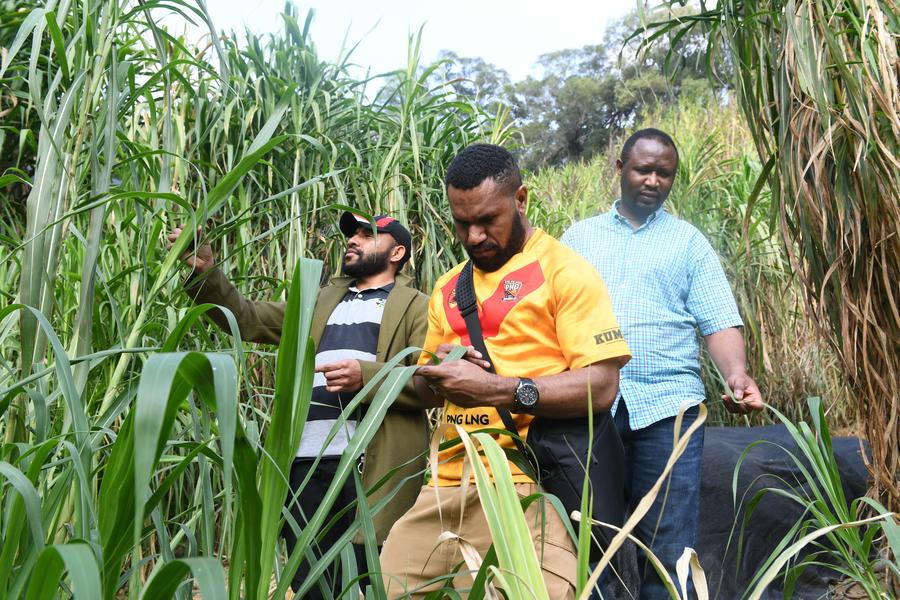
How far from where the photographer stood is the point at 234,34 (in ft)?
14.2

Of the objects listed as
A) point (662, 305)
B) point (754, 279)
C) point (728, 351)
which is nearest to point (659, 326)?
point (662, 305)

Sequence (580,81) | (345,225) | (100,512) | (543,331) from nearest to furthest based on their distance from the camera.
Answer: (100,512) < (543,331) < (345,225) < (580,81)

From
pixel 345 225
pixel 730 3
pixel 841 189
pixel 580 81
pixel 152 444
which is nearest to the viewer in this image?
pixel 152 444

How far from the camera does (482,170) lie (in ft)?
6.75

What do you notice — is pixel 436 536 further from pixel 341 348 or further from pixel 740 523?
pixel 740 523

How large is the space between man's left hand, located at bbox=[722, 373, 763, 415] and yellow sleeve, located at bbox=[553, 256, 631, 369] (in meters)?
0.61

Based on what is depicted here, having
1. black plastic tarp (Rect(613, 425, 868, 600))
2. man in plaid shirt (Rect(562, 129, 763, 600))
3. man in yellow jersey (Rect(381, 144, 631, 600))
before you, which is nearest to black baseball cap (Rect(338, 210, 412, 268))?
man in plaid shirt (Rect(562, 129, 763, 600))

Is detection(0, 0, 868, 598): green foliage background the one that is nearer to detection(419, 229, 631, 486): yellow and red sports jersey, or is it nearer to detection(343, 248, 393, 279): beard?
detection(343, 248, 393, 279): beard

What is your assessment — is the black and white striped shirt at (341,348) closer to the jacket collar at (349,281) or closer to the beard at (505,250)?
the jacket collar at (349,281)

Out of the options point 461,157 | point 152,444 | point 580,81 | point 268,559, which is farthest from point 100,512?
point 580,81

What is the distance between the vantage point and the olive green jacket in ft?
8.94

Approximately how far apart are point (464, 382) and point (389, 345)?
3.58ft

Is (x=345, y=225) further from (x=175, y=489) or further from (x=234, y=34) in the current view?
(x=234, y=34)

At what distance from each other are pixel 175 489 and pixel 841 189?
8.40ft
